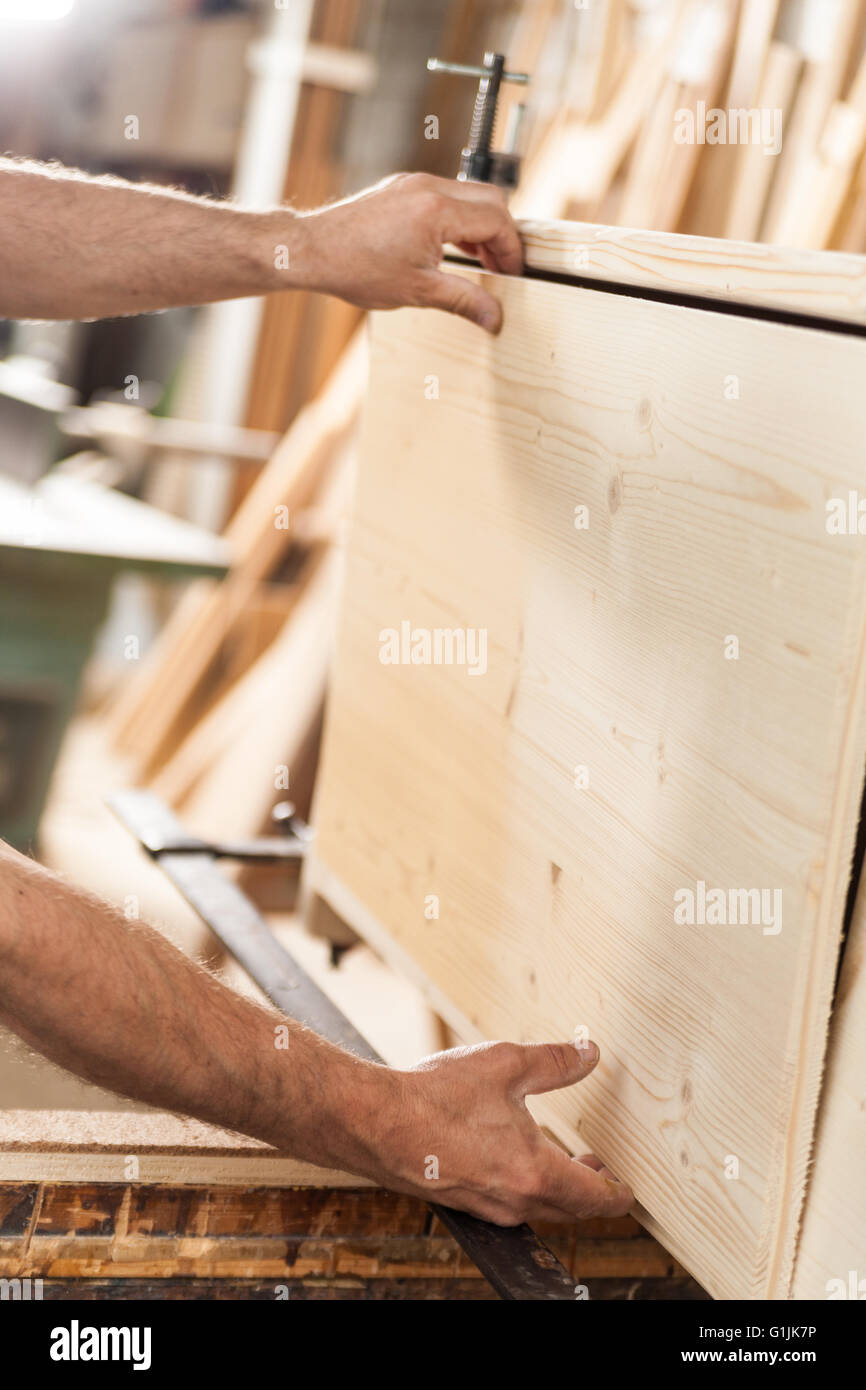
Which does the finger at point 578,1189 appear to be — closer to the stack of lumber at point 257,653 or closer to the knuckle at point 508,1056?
the knuckle at point 508,1056

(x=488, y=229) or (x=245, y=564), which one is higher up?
(x=488, y=229)

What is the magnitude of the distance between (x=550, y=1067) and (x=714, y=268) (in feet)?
1.74

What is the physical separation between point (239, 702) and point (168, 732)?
0.47 meters

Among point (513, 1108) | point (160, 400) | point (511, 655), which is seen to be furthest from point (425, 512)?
point (160, 400)

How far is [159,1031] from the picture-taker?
87cm

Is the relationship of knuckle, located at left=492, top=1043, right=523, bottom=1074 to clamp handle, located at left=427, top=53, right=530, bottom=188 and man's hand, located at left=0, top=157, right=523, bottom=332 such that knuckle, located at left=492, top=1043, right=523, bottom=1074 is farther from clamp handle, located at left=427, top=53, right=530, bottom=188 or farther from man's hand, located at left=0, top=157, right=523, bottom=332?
clamp handle, located at left=427, top=53, right=530, bottom=188

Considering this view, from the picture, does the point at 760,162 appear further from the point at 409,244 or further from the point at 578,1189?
the point at 578,1189

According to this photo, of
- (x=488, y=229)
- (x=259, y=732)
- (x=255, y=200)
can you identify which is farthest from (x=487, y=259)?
(x=255, y=200)

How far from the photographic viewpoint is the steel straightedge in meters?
0.90

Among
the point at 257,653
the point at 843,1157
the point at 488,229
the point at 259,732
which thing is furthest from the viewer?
the point at 257,653

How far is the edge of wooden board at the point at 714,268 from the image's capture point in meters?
0.74

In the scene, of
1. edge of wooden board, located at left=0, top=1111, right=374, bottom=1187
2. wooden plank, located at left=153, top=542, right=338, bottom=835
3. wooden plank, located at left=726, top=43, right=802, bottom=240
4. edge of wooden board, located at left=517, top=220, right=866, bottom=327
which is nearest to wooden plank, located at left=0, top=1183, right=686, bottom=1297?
edge of wooden board, located at left=0, top=1111, right=374, bottom=1187

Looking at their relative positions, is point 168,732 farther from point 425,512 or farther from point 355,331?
point 425,512

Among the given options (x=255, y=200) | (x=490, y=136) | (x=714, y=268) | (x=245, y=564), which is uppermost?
(x=255, y=200)
